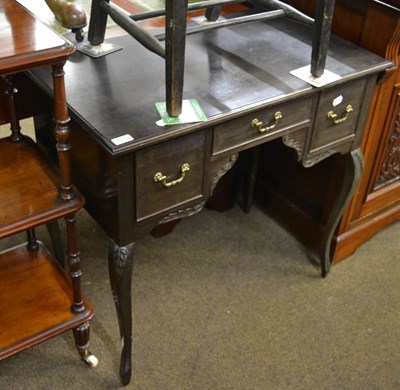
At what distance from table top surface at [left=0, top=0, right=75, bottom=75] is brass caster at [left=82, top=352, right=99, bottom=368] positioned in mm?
903

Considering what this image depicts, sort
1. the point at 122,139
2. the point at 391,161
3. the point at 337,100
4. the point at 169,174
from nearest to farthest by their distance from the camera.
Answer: the point at 122,139 < the point at 169,174 < the point at 337,100 < the point at 391,161

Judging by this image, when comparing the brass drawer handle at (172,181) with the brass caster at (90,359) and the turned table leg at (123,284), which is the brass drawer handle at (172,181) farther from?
the brass caster at (90,359)

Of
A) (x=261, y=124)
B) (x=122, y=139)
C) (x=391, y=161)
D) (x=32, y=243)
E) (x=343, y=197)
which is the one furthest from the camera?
(x=391, y=161)

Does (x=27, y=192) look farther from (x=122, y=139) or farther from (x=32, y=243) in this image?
(x=32, y=243)

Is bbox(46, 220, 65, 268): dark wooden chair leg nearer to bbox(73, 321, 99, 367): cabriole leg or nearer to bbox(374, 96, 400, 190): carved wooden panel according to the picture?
bbox(73, 321, 99, 367): cabriole leg

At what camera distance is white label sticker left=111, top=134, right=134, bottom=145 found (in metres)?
1.27

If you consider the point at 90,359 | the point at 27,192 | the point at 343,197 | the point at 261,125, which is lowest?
the point at 90,359

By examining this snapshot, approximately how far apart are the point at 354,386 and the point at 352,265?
1.69ft

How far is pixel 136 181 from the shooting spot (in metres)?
1.35

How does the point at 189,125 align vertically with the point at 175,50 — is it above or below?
below

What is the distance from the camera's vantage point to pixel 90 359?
174 centimetres

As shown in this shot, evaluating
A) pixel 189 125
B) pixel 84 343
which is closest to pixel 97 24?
pixel 189 125

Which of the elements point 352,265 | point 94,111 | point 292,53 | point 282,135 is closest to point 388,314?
point 352,265

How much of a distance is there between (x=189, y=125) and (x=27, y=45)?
378mm
